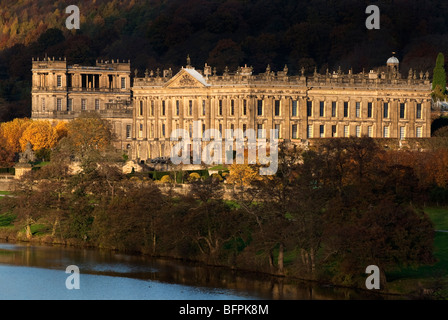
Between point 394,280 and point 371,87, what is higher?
point 371,87

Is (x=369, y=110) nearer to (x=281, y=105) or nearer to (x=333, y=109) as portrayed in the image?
(x=333, y=109)

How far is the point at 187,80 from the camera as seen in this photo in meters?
134

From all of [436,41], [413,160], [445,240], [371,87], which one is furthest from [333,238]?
[436,41]

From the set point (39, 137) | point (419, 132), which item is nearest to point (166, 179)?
point (39, 137)

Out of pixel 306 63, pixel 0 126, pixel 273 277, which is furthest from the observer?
pixel 306 63

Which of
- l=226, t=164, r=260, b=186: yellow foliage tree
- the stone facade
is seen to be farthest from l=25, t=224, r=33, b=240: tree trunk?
the stone facade

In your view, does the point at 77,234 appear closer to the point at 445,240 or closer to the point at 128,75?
the point at 445,240

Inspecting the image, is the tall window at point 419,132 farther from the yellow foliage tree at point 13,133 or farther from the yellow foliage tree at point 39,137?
the yellow foliage tree at point 13,133

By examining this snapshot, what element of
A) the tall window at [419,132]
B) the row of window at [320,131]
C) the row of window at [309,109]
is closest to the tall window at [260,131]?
the row of window at [320,131]

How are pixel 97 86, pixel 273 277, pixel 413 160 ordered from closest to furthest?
pixel 273 277
pixel 413 160
pixel 97 86

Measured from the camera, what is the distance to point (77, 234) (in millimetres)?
93375

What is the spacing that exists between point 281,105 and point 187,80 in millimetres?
10064

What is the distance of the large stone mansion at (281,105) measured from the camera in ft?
427

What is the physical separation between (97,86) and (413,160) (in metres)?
75.6
